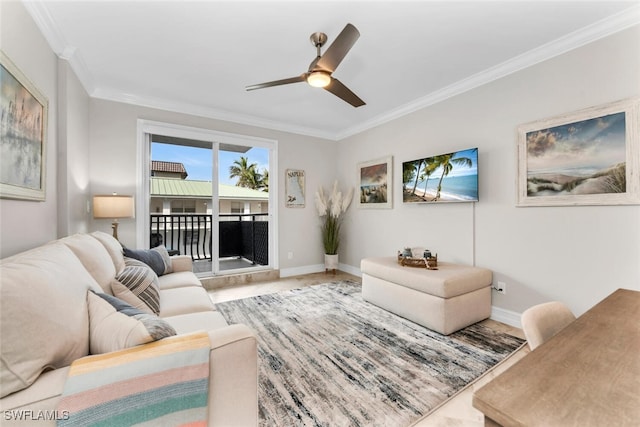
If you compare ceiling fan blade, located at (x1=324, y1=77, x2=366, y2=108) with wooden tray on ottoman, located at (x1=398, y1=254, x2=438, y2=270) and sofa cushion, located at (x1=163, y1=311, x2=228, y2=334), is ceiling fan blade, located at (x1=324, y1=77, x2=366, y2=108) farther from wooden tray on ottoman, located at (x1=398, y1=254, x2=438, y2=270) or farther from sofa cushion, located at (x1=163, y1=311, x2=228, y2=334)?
sofa cushion, located at (x1=163, y1=311, x2=228, y2=334)

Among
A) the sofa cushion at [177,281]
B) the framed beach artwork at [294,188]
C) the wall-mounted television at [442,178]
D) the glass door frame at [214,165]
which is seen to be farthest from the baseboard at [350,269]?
the sofa cushion at [177,281]

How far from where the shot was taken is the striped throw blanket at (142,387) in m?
0.83

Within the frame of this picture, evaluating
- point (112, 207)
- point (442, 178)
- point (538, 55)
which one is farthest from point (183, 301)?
point (538, 55)

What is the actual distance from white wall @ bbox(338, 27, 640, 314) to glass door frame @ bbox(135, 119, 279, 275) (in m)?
2.14

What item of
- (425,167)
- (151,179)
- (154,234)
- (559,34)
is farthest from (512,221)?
(154,234)

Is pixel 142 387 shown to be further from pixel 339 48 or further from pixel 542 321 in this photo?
pixel 339 48

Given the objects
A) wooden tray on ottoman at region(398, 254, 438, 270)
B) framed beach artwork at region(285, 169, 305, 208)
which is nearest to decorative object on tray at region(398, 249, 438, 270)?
wooden tray on ottoman at region(398, 254, 438, 270)

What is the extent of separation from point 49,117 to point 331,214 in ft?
12.3

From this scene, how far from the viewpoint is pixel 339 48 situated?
1.91 meters

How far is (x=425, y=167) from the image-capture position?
11.1ft

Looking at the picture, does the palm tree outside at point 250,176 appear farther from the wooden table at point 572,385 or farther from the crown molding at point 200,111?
the wooden table at point 572,385

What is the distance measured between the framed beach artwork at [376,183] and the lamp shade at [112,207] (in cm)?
335

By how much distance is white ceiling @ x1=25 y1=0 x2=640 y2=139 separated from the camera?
1.96 metres

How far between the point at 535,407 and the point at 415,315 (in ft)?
7.35
